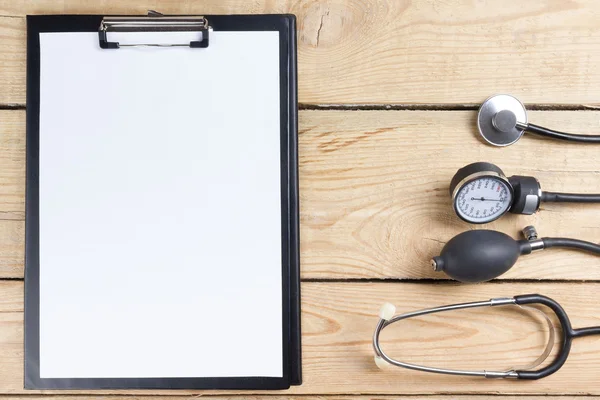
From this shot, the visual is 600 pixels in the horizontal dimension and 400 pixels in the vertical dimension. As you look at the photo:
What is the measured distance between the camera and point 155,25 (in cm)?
70

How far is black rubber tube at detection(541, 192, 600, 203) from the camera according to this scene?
0.69 m

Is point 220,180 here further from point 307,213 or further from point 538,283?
point 538,283

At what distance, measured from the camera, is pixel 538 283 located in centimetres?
73

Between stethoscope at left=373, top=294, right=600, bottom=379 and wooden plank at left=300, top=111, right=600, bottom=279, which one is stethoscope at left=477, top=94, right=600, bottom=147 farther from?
stethoscope at left=373, top=294, right=600, bottom=379

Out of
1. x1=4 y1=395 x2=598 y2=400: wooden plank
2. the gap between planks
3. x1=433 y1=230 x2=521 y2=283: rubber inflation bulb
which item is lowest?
x1=4 y1=395 x2=598 y2=400: wooden plank

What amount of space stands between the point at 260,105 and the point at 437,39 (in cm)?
24

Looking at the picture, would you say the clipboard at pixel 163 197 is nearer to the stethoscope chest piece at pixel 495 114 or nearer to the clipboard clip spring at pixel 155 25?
the clipboard clip spring at pixel 155 25

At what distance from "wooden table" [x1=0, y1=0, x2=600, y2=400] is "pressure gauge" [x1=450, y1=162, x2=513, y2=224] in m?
0.03

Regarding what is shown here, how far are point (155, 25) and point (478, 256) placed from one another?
0.47 metres

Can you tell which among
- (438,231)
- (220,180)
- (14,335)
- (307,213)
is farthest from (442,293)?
(14,335)

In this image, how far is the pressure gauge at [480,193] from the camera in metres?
0.67

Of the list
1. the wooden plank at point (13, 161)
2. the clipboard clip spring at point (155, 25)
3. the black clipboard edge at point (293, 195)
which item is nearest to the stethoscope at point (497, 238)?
the black clipboard edge at point (293, 195)

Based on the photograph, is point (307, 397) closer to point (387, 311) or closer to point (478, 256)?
point (387, 311)

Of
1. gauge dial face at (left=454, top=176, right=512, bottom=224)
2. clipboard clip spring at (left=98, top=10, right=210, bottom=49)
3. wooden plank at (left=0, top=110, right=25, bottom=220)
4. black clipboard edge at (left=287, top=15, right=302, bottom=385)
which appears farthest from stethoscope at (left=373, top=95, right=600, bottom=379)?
wooden plank at (left=0, top=110, right=25, bottom=220)
